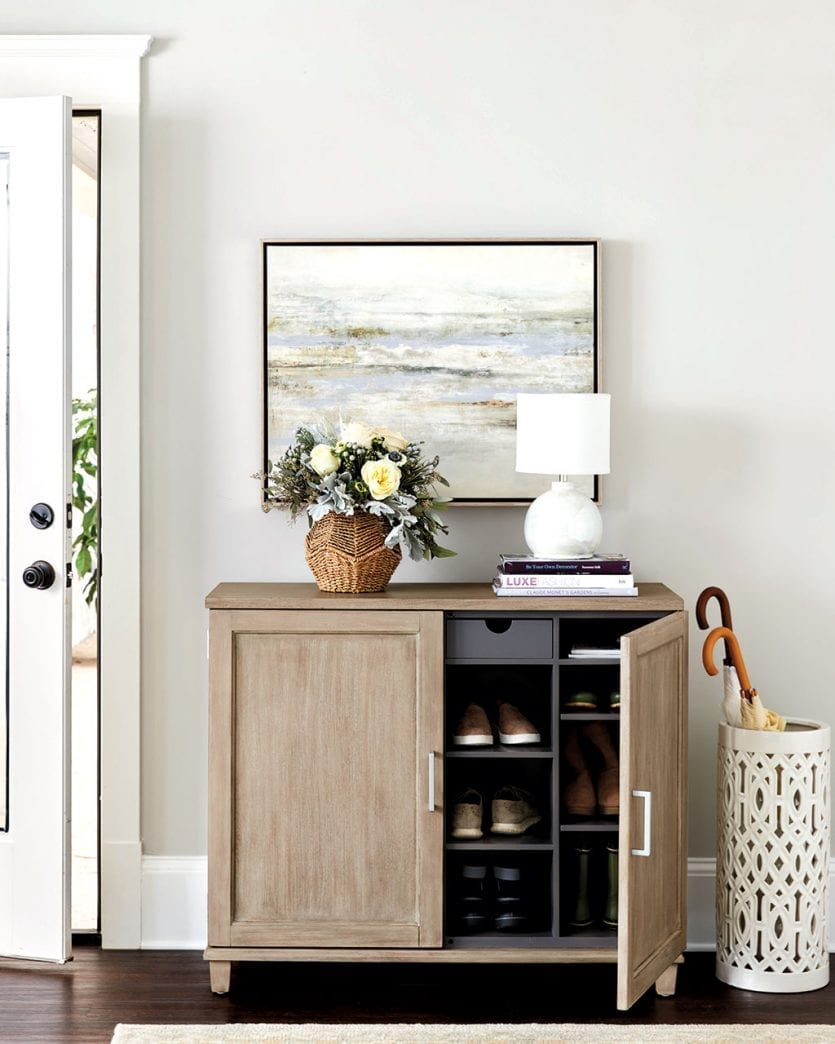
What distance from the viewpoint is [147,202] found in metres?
2.99

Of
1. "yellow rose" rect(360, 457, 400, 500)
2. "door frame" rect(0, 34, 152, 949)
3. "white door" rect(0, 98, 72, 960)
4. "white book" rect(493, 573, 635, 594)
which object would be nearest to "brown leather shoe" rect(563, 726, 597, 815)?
"white book" rect(493, 573, 635, 594)

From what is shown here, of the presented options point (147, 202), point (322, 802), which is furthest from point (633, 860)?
point (147, 202)

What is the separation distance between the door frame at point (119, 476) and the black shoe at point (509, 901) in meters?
0.95

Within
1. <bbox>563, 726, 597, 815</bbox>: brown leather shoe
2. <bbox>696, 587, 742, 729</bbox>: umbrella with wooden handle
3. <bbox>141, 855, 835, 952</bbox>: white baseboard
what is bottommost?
<bbox>141, 855, 835, 952</bbox>: white baseboard

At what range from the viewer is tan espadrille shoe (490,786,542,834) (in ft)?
8.89

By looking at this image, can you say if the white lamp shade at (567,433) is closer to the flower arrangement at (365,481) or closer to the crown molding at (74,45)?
the flower arrangement at (365,481)

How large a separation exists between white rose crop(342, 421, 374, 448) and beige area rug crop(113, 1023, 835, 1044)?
4.20 feet

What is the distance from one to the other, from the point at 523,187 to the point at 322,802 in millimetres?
1608

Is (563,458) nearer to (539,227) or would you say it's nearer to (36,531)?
(539,227)

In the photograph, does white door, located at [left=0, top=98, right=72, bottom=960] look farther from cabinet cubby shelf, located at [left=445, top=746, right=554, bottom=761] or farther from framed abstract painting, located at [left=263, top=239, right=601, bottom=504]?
cabinet cubby shelf, located at [left=445, top=746, right=554, bottom=761]

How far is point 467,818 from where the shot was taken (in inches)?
106

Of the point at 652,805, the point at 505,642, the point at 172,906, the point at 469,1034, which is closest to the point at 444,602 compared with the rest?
the point at 505,642

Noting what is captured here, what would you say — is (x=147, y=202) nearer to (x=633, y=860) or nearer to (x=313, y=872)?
(x=313, y=872)

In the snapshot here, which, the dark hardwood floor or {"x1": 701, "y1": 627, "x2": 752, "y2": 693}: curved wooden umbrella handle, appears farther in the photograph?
{"x1": 701, "y1": 627, "x2": 752, "y2": 693}: curved wooden umbrella handle
